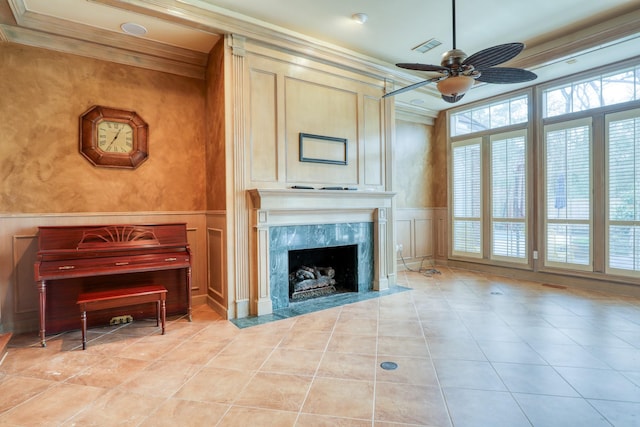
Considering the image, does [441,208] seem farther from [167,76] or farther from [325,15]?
[167,76]

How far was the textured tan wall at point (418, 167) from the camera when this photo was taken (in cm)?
630

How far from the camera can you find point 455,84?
2.75m

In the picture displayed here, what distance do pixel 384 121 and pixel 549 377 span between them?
146 inches

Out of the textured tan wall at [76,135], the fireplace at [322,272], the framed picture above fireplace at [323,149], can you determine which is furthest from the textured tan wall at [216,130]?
the fireplace at [322,272]

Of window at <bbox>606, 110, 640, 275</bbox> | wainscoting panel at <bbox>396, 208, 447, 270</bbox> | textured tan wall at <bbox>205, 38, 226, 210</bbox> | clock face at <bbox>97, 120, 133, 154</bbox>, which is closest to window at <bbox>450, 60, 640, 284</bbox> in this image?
window at <bbox>606, 110, 640, 275</bbox>

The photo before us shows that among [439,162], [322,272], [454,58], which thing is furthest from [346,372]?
[439,162]

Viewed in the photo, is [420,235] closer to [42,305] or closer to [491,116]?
[491,116]

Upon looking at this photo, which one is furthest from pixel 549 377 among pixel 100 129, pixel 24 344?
pixel 100 129

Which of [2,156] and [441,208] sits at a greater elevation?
[2,156]

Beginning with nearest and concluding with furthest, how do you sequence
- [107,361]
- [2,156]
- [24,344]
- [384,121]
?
[107,361]
[24,344]
[2,156]
[384,121]

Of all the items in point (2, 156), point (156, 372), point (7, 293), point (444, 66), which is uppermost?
point (444, 66)

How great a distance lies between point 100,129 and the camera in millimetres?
3631

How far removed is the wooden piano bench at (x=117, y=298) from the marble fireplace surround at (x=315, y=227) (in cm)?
99

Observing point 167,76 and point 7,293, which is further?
point 167,76
